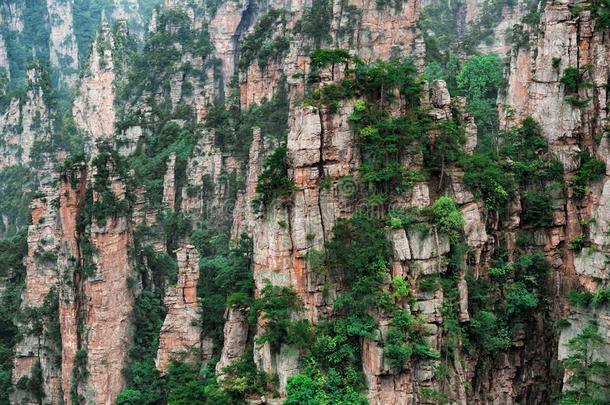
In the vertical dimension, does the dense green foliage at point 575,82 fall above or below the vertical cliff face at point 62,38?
below

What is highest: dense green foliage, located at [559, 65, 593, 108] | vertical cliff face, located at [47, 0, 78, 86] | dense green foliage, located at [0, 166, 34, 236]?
vertical cliff face, located at [47, 0, 78, 86]

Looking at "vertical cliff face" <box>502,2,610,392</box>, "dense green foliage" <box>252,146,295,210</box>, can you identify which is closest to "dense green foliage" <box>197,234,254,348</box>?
"dense green foliage" <box>252,146,295,210</box>

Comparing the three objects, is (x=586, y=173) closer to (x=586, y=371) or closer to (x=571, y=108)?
(x=571, y=108)

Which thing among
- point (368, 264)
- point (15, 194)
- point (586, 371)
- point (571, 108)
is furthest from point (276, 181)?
point (15, 194)

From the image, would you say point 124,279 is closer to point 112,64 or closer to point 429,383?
point 429,383

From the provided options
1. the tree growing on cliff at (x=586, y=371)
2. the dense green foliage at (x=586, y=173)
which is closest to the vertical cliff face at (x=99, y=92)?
the dense green foliage at (x=586, y=173)

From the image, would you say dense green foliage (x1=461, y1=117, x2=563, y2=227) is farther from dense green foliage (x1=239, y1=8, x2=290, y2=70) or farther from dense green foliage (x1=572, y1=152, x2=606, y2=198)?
dense green foliage (x1=239, y1=8, x2=290, y2=70)

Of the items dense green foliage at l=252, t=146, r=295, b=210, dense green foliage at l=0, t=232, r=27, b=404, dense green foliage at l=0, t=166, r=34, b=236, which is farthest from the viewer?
dense green foliage at l=0, t=166, r=34, b=236

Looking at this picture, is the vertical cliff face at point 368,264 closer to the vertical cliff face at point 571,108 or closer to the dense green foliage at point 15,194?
the vertical cliff face at point 571,108

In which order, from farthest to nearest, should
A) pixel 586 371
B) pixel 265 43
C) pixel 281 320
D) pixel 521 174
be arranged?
pixel 265 43
pixel 521 174
pixel 281 320
pixel 586 371

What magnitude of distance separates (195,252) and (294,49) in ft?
75.2

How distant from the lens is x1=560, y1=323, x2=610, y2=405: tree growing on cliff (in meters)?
28.8

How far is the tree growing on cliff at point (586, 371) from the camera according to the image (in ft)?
94.4

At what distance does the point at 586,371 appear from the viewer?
29.2 meters
